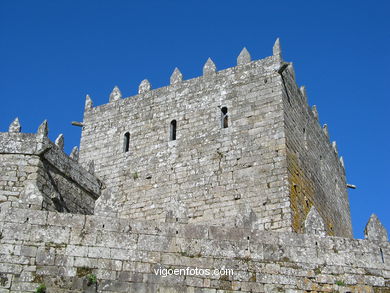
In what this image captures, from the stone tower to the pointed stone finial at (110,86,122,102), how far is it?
4cm

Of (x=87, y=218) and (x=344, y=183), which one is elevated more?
(x=344, y=183)

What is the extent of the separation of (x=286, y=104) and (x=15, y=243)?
1004 cm

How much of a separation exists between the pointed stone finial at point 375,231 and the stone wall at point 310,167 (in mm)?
4071

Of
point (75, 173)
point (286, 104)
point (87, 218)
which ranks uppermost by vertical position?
point (286, 104)

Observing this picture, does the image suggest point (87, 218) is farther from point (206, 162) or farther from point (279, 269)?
point (206, 162)

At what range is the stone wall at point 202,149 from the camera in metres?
17.1

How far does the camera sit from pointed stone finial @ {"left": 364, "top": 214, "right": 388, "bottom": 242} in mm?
11812

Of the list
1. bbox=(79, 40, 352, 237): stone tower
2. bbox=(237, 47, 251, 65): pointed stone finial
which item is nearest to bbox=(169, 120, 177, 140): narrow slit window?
bbox=(79, 40, 352, 237): stone tower

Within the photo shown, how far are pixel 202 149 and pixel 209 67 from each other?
3.02 m

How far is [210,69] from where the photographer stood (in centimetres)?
1991

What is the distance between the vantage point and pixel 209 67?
19969mm

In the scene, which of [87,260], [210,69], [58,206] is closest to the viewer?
[87,260]

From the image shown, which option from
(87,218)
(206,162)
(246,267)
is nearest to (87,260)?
(87,218)

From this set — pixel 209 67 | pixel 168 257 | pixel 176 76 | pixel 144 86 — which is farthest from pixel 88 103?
pixel 168 257
